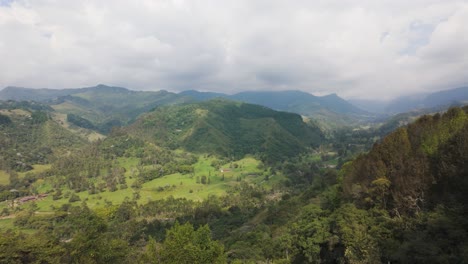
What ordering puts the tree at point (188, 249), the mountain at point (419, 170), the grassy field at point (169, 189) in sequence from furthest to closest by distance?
the grassy field at point (169, 189)
the mountain at point (419, 170)
the tree at point (188, 249)

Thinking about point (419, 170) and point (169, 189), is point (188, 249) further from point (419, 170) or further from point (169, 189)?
point (169, 189)

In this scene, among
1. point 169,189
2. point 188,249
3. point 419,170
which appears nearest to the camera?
point 188,249

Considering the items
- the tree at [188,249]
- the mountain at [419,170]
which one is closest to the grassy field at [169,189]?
the mountain at [419,170]

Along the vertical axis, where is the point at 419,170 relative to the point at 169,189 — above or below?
above

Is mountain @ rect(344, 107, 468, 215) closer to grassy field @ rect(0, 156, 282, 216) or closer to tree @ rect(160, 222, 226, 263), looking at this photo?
tree @ rect(160, 222, 226, 263)

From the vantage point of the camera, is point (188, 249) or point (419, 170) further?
point (419, 170)

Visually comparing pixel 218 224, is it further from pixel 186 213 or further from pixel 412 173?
pixel 412 173

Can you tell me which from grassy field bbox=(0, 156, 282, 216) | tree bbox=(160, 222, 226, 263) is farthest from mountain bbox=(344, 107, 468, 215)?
grassy field bbox=(0, 156, 282, 216)

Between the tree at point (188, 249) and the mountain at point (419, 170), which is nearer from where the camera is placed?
the tree at point (188, 249)

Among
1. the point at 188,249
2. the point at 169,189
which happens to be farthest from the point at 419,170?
the point at 169,189

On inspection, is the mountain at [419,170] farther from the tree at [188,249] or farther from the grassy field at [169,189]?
the grassy field at [169,189]

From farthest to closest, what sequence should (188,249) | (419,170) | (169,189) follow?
(169,189) → (419,170) → (188,249)

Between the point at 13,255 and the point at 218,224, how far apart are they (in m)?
85.5

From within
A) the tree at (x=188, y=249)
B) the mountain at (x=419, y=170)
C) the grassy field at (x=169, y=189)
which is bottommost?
the grassy field at (x=169, y=189)
